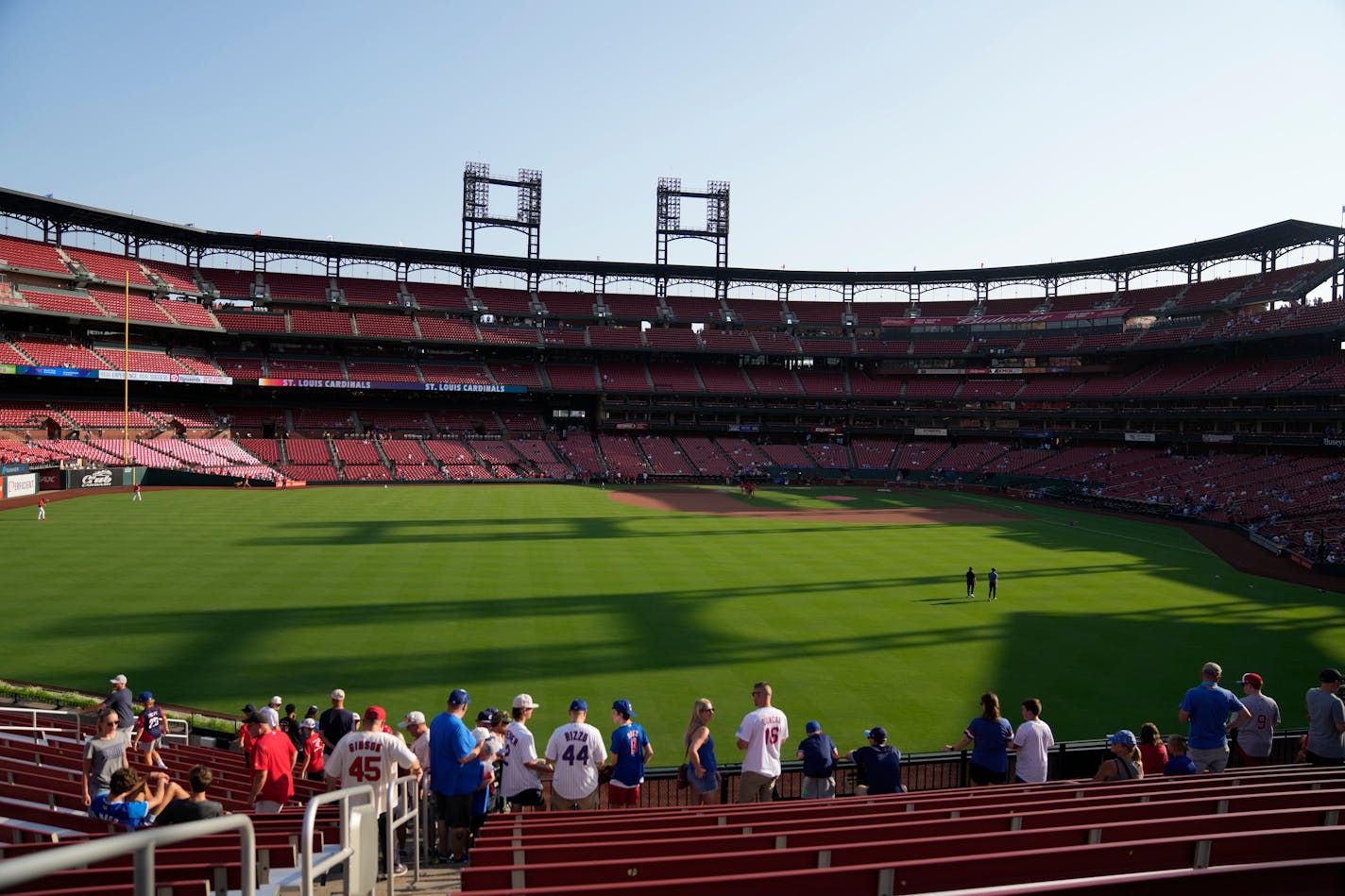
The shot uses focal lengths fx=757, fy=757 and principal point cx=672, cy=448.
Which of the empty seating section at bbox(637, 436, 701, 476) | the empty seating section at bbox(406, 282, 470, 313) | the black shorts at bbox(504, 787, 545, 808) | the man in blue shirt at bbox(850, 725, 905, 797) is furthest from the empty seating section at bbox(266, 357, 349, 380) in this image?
the man in blue shirt at bbox(850, 725, 905, 797)

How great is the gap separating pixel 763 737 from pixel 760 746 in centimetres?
14

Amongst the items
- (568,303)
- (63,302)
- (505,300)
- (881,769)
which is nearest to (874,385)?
(568,303)

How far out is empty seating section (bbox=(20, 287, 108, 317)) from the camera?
61312 mm

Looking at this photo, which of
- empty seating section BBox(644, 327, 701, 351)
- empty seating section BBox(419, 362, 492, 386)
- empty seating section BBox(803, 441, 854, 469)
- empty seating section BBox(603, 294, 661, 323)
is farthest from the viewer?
empty seating section BBox(603, 294, 661, 323)

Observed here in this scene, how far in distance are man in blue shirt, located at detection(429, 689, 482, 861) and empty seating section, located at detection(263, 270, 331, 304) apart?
8302 cm

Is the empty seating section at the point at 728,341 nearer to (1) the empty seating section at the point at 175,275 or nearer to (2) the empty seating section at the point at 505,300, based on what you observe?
(2) the empty seating section at the point at 505,300

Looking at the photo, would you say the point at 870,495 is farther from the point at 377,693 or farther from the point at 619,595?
the point at 377,693

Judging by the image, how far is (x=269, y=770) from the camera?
809 centimetres

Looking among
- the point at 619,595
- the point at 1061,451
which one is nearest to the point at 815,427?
the point at 1061,451

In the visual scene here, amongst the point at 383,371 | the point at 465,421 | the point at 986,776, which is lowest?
the point at 986,776

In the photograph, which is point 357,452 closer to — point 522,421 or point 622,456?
point 522,421

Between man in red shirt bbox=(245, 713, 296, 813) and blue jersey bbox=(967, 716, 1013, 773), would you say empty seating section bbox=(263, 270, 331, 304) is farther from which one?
blue jersey bbox=(967, 716, 1013, 773)

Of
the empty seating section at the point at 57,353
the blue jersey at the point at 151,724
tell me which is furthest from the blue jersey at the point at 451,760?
the empty seating section at the point at 57,353

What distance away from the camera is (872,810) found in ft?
23.2
